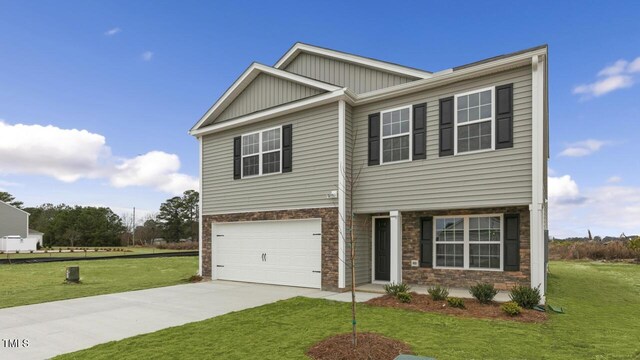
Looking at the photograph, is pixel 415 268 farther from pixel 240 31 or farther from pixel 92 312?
pixel 240 31

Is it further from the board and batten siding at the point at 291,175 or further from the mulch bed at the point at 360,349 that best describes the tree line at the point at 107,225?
the mulch bed at the point at 360,349

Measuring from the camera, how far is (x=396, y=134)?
1091 centimetres

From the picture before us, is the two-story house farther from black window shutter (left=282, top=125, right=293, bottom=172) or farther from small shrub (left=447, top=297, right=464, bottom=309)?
small shrub (left=447, top=297, right=464, bottom=309)

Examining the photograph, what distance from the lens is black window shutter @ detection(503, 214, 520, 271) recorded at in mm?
9609

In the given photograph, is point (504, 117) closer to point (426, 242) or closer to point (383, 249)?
point (426, 242)

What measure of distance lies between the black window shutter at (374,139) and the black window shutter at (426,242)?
2220mm

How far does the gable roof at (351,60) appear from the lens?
11.0 metres

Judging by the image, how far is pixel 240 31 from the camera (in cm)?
1758

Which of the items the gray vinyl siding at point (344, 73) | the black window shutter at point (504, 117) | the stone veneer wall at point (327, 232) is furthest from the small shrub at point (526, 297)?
the gray vinyl siding at point (344, 73)

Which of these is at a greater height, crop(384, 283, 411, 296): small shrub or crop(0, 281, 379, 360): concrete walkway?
crop(384, 283, 411, 296): small shrub

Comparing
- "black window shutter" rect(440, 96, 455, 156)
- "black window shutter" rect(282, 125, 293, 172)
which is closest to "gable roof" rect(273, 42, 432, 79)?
"black window shutter" rect(440, 96, 455, 156)

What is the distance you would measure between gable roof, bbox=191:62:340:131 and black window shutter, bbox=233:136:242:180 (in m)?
1.53

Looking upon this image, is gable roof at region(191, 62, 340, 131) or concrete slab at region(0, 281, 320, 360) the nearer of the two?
concrete slab at region(0, 281, 320, 360)

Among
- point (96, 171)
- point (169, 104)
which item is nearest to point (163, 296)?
point (169, 104)
